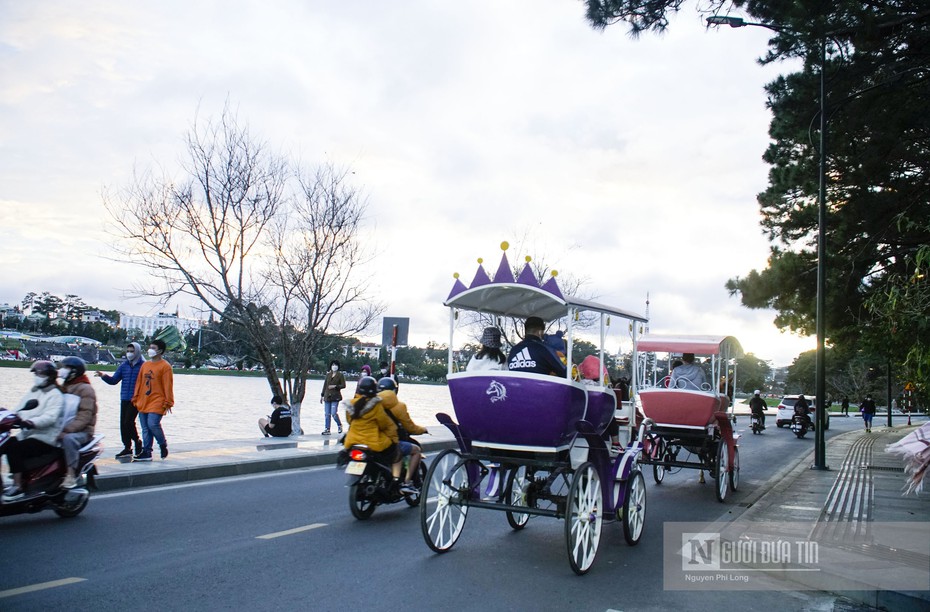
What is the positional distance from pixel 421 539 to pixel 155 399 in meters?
6.33

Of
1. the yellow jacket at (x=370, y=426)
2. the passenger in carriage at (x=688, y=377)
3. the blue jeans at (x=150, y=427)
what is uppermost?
the passenger in carriage at (x=688, y=377)

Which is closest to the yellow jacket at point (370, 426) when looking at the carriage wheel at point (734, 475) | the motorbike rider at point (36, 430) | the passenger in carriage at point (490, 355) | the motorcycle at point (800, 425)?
the passenger in carriage at point (490, 355)

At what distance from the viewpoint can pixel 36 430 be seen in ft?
25.4

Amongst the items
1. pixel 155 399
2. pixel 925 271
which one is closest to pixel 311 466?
pixel 155 399

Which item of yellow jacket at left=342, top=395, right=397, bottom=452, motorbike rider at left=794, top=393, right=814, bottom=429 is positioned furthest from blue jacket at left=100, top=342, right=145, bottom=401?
motorbike rider at left=794, top=393, right=814, bottom=429

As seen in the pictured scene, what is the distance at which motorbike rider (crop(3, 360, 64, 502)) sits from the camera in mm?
7492

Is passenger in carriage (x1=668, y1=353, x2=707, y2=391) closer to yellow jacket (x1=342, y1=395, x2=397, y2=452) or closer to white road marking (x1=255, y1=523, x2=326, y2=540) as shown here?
yellow jacket (x1=342, y1=395, x2=397, y2=452)

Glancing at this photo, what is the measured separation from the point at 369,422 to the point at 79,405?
3228mm

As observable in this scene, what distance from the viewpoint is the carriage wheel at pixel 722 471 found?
10875 millimetres

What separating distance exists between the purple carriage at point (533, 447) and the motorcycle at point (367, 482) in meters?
1.58

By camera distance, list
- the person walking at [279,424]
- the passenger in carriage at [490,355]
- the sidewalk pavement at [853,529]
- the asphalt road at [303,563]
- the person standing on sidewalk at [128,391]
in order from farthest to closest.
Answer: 1. the person walking at [279,424]
2. the person standing on sidewalk at [128,391]
3. the passenger in carriage at [490,355]
4. the sidewalk pavement at [853,529]
5. the asphalt road at [303,563]

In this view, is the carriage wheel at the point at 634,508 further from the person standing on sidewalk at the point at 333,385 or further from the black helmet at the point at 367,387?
the person standing on sidewalk at the point at 333,385

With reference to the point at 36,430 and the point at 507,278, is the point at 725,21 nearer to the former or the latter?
the point at 507,278

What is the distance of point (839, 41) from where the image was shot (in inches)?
449
